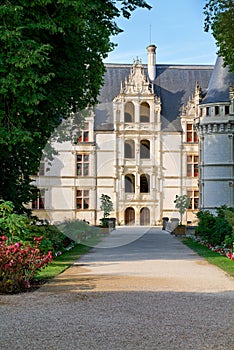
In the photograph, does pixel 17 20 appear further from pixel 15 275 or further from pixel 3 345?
pixel 3 345

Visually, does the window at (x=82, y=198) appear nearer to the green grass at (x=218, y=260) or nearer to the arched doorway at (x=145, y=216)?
the arched doorway at (x=145, y=216)

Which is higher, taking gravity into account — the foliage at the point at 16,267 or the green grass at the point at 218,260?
the foliage at the point at 16,267

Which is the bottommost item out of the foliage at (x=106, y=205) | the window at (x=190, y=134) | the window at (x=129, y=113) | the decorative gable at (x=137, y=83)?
the foliage at (x=106, y=205)

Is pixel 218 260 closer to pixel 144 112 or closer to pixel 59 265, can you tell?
pixel 59 265

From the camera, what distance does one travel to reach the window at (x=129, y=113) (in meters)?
42.5

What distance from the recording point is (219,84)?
34.1m

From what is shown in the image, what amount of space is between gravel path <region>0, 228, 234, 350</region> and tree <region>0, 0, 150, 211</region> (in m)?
3.55

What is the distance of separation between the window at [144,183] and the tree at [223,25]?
73.7 feet

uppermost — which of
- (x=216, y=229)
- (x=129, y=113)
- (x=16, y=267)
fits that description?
(x=129, y=113)

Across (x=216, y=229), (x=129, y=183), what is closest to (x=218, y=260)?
(x=216, y=229)

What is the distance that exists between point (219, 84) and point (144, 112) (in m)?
9.39

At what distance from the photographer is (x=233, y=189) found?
3384 centimetres

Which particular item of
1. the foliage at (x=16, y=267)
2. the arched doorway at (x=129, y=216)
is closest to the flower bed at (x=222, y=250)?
the foliage at (x=16, y=267)

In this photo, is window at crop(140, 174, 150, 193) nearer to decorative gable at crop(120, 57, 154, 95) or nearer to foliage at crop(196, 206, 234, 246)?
decorative gable at crop(120, 57, 154, 95)
